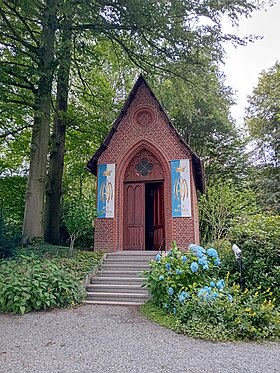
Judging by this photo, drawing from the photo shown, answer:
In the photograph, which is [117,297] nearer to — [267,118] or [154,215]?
[154,215]

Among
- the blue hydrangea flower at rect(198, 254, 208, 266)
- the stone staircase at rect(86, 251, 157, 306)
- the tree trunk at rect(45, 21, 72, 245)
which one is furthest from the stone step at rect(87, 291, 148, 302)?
the tree trunk at rect(45, 21, 72, 245)

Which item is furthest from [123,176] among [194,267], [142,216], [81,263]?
[194,267]

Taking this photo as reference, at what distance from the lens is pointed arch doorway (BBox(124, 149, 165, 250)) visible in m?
11.8

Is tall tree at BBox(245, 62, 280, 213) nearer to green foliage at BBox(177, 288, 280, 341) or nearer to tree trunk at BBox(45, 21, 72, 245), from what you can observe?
tree trunk at BBox(45, 21, 72, 245)

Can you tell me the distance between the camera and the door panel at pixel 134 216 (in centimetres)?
1179

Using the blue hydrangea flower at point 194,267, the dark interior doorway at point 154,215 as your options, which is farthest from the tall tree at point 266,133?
the blue hydrangea flower at point 194,267

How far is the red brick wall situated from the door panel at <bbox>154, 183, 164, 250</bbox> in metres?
0.97

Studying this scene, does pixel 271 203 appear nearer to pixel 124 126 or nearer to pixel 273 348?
pixel 124 126

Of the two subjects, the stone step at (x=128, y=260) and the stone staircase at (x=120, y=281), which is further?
the stone step at (x=128, y=260)

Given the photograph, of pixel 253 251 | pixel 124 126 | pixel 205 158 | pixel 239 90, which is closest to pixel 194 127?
pixel 205 158

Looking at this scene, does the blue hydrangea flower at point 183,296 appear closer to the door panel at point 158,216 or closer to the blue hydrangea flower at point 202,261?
the blue hydrangea flower at point 202,261

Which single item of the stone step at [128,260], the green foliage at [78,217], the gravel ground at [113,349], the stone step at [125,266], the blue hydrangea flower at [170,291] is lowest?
the gravel ground at [113,349]

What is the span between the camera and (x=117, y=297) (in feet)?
26.0

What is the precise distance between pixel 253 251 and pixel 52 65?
8.70 meters
